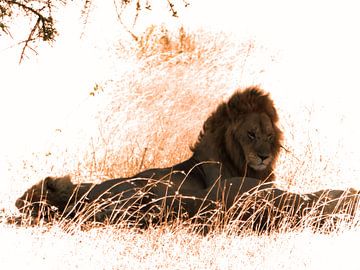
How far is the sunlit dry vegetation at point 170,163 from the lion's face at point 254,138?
13.7 inches

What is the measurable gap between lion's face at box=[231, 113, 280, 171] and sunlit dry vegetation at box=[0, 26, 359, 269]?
1.15 ft

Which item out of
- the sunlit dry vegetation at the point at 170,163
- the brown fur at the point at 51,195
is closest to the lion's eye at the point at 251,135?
the sunlit dry vegetation at the point at 170,163

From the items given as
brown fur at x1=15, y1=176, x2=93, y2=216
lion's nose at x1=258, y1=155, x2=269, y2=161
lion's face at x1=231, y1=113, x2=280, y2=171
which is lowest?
brown fur at x1=15, y1=176, x2=93, y2=216

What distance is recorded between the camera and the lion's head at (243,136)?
6.30m

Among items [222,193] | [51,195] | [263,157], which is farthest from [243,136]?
[51,195]

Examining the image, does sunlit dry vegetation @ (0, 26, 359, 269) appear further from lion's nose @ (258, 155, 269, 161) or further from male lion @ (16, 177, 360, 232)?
lion's nose @ (258, 155, 269, 161)

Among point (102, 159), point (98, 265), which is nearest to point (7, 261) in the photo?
point (98, 265)

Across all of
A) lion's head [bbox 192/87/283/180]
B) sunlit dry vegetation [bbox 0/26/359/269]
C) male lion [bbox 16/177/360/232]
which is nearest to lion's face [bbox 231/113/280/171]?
lion's head [bbox 192/87/283/180]

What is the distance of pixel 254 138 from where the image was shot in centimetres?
634

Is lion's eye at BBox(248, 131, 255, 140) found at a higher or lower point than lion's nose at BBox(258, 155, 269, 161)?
higher

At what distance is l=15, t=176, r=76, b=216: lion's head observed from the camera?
611cm

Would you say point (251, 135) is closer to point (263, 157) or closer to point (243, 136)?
point (243, 136)

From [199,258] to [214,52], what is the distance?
6787 mm

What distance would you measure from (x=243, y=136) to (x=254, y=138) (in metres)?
0.12
